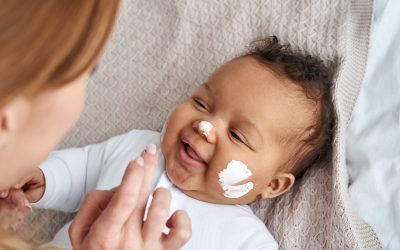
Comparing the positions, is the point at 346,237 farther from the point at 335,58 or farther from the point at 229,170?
the point at 335,58

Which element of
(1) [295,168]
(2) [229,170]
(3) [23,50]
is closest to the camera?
(3) [23,50]

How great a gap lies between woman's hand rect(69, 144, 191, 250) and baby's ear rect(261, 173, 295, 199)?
423 mm

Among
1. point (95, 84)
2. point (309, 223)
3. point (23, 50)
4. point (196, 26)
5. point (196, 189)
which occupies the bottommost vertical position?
point (309, 223)

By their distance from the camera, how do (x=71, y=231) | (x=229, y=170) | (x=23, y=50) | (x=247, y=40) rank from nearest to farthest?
(x=23, y=50) → (x=71, y=231) → (x=229, y=170) → (x=247, y=40)

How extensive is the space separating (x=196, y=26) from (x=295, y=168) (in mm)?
480

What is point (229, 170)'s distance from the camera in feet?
3.71

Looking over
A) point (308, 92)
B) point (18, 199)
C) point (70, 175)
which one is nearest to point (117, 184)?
point (70, 175)

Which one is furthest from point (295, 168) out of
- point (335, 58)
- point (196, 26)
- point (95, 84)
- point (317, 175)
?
point (95, 84)

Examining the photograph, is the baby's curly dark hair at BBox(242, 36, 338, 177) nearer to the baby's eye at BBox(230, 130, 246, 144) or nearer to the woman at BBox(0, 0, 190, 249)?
the baby's eye at BBox(230, 130, 246, 144)

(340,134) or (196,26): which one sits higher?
(196,26)

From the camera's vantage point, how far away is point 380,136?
1.28 metres

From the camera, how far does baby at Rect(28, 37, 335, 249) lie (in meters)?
1.15

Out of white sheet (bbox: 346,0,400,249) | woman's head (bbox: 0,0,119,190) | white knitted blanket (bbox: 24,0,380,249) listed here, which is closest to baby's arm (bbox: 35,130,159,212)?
white knitted blanket (bbox: 24,0,380,249)

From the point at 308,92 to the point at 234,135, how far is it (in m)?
0.19
